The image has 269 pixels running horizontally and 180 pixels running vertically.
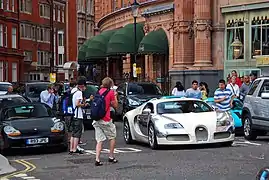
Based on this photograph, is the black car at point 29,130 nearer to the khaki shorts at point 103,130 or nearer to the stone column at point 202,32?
the khaki shorts at point 103,130

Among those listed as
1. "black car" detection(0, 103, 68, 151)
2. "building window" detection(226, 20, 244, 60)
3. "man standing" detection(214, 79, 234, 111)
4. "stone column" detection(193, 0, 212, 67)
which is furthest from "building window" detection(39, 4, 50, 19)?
"black car" detection(0, 103, 68, 151)

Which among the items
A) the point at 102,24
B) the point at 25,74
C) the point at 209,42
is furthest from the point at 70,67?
the point at 209,42

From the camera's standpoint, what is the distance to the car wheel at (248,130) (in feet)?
59.4

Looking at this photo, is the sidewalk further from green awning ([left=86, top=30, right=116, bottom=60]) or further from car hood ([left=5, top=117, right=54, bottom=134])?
green awning ([left=86, top=30, right=116, bottom=60])

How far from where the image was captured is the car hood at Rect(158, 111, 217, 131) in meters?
15.5

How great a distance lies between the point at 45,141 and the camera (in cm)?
1580

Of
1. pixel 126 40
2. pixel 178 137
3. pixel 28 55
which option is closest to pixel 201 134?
pixel 178 137

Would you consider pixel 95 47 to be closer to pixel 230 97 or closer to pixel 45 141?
pixel 230 97

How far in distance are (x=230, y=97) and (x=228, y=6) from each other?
1664 centimetres

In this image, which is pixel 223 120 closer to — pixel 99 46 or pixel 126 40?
pixel 126 40

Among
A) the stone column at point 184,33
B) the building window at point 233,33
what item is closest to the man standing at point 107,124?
the building window at point 233,33

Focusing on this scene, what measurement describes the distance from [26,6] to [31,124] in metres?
59.1

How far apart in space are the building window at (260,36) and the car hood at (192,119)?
18.4 metres

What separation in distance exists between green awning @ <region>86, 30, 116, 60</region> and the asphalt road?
32535 mm
